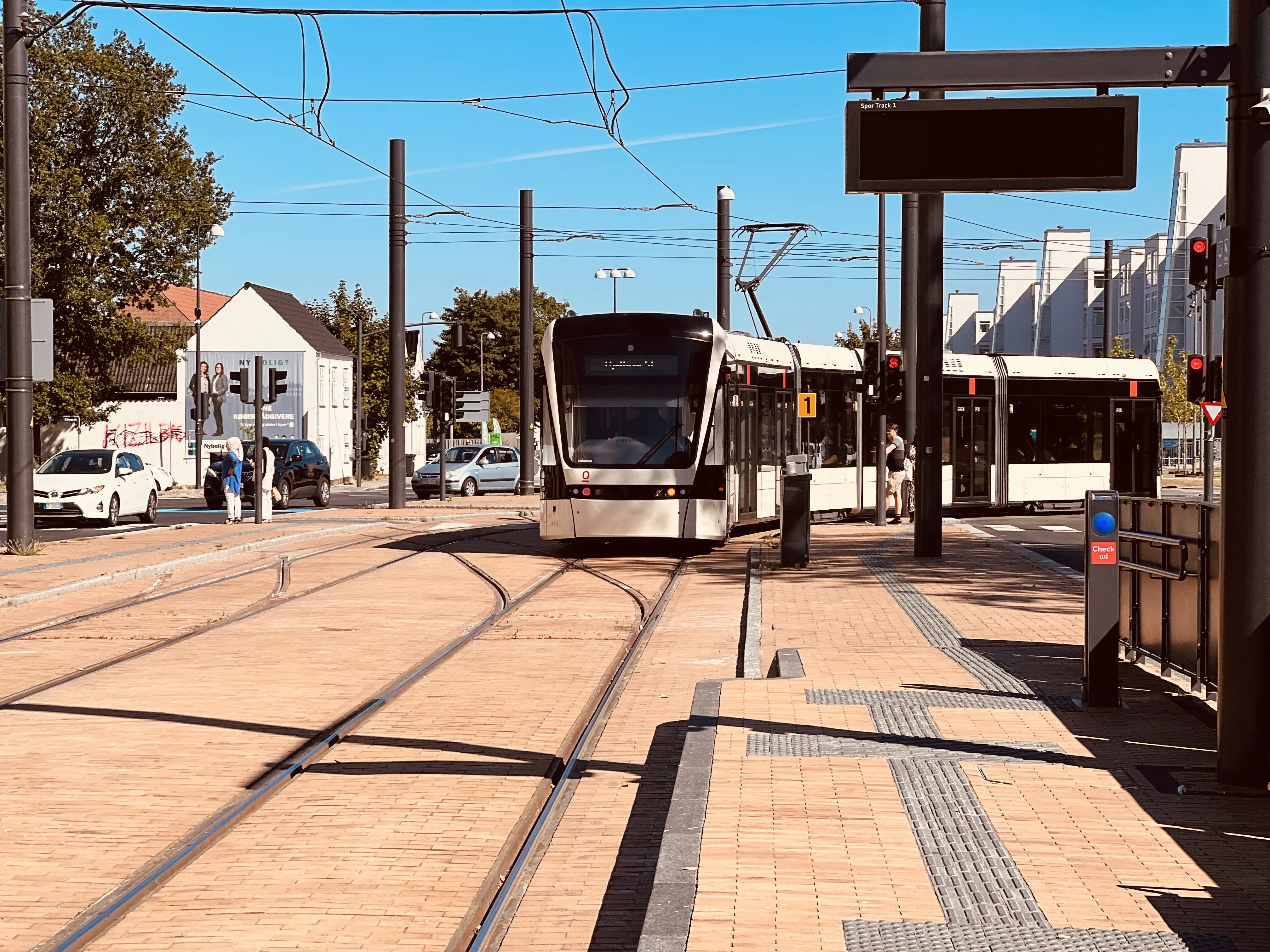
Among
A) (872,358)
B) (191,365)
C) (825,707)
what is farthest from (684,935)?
(191,365)

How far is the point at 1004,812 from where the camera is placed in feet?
21.4

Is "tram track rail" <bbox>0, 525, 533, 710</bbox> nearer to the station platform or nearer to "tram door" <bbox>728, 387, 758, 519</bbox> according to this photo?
the station platform

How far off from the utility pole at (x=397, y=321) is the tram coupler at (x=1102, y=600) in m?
26.1

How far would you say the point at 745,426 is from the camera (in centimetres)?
2328

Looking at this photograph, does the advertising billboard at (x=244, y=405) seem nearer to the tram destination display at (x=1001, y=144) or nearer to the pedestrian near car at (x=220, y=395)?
the pedestrian near car at (x=220, y=395)

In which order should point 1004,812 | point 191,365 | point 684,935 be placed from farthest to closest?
1. point 191,365
2. point 1004,812
3. point 684,935

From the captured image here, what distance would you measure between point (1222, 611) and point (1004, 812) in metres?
1.47

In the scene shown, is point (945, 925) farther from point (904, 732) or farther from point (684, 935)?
point (904, 732)

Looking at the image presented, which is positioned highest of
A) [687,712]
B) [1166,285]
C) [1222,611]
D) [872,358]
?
[1166,285]

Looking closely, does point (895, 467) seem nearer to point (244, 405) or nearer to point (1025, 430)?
point (1025, 430)

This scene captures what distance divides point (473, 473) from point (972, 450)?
18.4m

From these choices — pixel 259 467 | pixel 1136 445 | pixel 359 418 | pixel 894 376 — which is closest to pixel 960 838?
pixel 894 376

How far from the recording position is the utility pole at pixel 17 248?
20250 mm

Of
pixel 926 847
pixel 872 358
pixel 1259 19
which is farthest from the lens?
pixel 872 358
